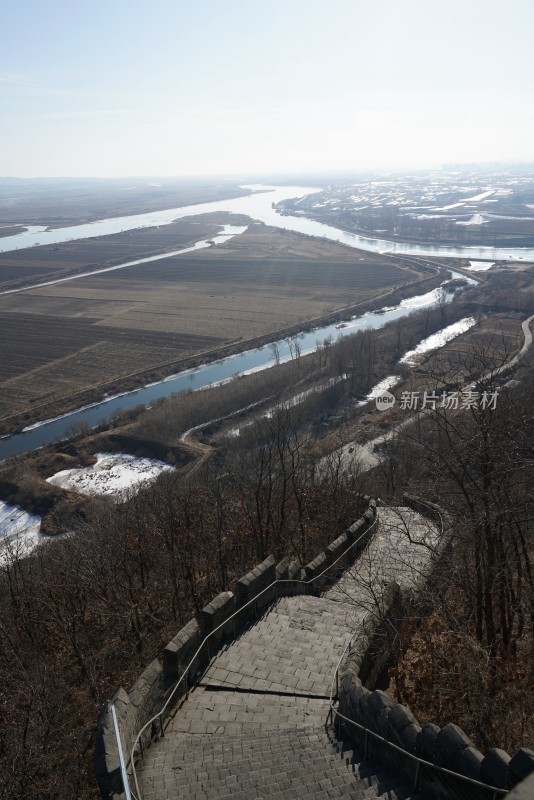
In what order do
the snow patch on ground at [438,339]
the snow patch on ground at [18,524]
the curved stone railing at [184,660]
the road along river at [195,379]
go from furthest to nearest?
1. the snow patch on ground at [438,339]
2. the road along river at [195,379]
3. the snow patch on ground at [18,524]
4. the curved stone railing at [184,660]

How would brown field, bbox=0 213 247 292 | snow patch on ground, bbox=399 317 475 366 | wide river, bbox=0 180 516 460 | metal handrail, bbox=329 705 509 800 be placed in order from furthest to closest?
brown field, bbox=0 213 247 292
snow patch on ground, bbox=399 317 475 366
wide river, bbox=0 180 516 460
metal handrail, bbox=329 705 509 800

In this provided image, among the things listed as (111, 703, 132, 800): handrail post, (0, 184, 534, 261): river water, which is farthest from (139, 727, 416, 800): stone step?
(0, 184, 534, 261): river water

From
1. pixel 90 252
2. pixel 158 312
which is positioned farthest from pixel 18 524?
pixel 90 252

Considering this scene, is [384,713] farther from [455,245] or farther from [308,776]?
[455,245]

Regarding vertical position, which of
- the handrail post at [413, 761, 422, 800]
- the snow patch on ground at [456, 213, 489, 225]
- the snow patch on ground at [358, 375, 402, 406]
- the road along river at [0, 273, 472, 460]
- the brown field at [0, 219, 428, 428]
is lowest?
the snow patch on ground at [358, 375, 402, 406]

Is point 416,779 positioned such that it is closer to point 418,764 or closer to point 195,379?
point 418,764

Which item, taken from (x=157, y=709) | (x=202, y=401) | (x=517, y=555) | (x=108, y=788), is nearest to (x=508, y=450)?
(x=517, y=555)

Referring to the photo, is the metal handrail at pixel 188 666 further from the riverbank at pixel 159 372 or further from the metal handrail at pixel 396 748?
the riverbank at pixel 159 372

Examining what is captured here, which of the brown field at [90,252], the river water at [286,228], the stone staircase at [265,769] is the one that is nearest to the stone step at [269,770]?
the stone staircase at [265,769]

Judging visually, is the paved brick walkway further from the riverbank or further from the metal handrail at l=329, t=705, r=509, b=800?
the riverbank
